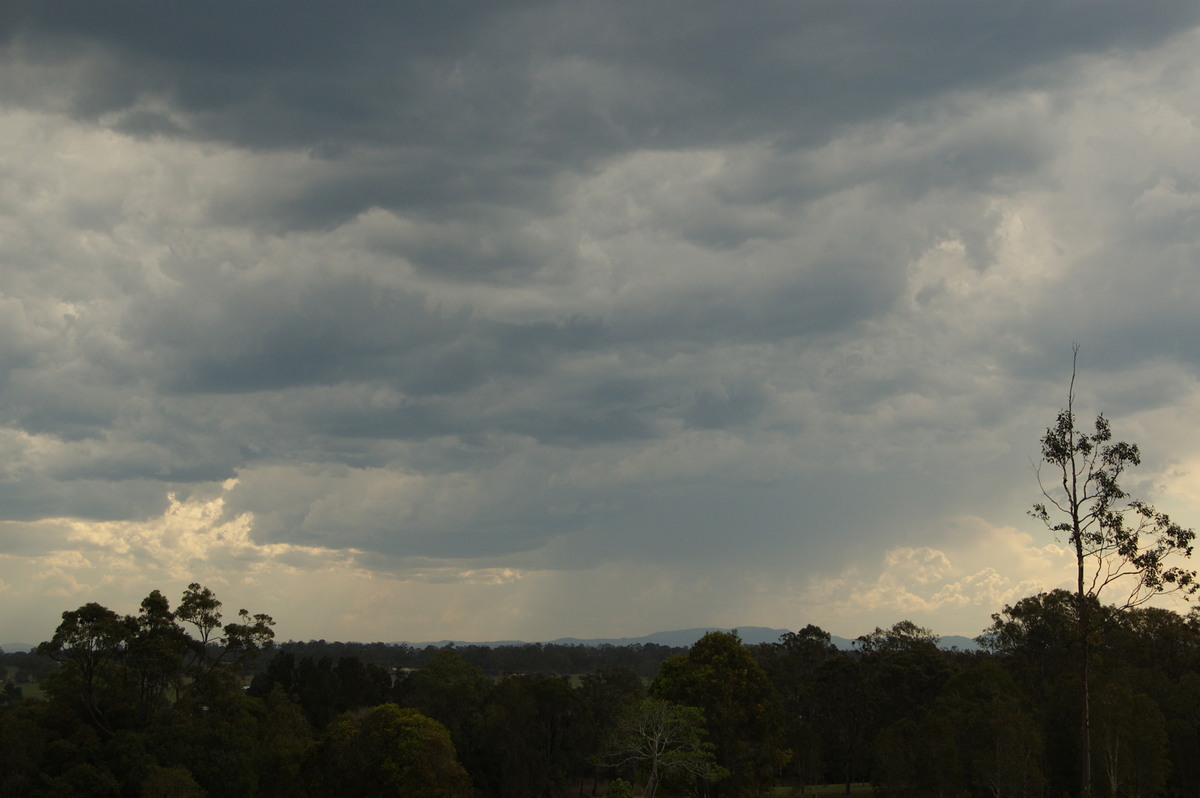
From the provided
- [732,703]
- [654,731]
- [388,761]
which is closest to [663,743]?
[654,731]

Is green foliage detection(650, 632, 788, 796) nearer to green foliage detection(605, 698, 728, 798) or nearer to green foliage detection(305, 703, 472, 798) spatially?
green foliage detection(605, 698, 728, 798)

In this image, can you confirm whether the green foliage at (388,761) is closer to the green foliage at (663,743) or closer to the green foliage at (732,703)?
the green foliage at (663,743)

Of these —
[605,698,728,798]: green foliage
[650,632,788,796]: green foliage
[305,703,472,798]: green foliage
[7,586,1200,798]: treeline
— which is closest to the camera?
[605,698,728,798]: green foliage

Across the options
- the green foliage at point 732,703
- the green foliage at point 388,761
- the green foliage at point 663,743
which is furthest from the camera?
the green foliage at point 388,761

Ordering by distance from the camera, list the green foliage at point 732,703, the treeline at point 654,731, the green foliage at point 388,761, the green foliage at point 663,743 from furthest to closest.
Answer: the green foliage at point 388,761
the green foliage at point 732,703
the treeline at point 654,731
the green foliage at point 663,743

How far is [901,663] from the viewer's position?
88688 millimetres

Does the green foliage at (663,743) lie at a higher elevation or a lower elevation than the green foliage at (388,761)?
higher

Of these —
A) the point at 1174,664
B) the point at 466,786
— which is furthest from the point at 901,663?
the point at 466,786

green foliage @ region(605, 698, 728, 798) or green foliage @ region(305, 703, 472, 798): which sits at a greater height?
green foliage @ region(605, 698, 728, 798)

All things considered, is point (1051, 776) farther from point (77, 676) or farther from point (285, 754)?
point (77, 676)

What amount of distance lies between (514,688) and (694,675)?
132ft

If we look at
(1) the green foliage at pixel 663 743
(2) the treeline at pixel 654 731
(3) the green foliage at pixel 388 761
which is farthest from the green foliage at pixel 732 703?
(3) the green foliage at pixel 388 761

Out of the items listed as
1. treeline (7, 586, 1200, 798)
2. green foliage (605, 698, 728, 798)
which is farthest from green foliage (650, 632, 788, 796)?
green foliage (605, 698, 728, 798)

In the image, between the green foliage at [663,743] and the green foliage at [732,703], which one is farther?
the green foliage at [732,703]
